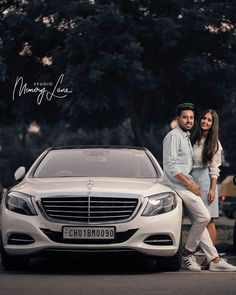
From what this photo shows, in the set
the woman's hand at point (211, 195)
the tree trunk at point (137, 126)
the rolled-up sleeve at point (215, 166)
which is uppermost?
the tree trunk at point (137, 126)

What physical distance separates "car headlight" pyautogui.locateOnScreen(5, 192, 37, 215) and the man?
1.54m

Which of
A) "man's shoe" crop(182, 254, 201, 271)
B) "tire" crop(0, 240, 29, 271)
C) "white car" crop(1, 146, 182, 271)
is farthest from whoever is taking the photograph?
"man's shoe" crop(182, 254, 201, 271)

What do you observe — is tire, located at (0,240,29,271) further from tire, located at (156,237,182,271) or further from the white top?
the white top

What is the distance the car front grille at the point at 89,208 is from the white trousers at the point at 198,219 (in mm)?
728

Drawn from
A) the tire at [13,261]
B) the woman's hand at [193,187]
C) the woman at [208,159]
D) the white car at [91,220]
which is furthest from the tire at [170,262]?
the tire at [13,261]

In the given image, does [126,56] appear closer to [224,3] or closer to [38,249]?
[224,3]

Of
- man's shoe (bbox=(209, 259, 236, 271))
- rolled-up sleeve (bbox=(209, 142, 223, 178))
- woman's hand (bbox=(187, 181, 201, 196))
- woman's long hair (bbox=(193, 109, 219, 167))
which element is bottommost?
man's shoe (bbox=(209, 259, 236, 271))

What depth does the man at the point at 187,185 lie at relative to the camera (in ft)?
31.7

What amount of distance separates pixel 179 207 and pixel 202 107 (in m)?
19.0

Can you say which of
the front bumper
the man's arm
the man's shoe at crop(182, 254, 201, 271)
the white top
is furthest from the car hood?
the man's shoe at crop(182, 254, 201, 271)

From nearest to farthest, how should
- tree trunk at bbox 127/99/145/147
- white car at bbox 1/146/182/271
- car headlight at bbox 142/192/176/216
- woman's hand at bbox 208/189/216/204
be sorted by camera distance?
white car at bbox 1/146/182/271 < car headlight at bbox 142/192/176/216 < woman's hand at bbox 208/189/216/204 < tree trunk at bbox 127/99/145/147

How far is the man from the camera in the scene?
966 cm

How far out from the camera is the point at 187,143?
9836mm

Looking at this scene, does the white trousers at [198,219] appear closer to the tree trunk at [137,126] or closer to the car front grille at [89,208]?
the car front grille at [89,208]
